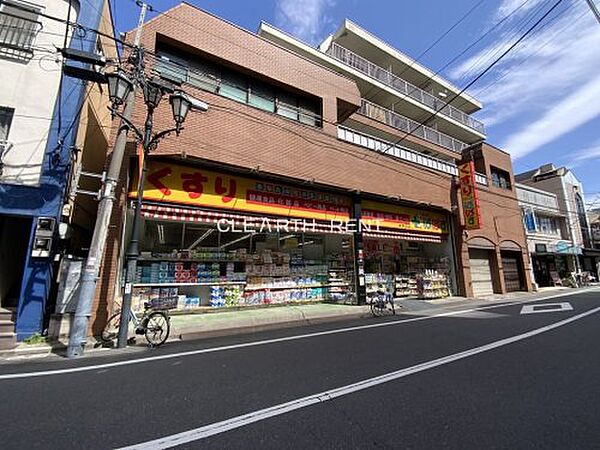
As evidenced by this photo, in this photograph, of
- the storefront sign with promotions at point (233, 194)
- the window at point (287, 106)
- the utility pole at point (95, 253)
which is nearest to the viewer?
the utility pole at point (95, 253)

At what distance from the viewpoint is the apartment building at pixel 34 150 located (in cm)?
789

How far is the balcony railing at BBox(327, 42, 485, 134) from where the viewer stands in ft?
74.5

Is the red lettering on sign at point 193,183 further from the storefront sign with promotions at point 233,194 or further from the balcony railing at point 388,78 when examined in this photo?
the balcony railing at point 388,78

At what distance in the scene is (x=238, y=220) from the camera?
11672 mm

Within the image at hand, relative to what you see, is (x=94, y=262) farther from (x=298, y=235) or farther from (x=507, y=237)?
(x=507, y=237)

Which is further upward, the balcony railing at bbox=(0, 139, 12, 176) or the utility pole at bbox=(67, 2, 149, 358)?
the balcony railing at bbox=(0, 139, 12, 176)

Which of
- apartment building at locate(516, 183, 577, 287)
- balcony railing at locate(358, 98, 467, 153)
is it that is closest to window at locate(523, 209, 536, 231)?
apartment building at locate(516, 183, 577, 287)

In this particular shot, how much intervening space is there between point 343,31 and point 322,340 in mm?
22742

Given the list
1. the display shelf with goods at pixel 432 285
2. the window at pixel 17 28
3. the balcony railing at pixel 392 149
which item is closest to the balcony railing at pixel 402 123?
the balcony railing at pixel 392 149

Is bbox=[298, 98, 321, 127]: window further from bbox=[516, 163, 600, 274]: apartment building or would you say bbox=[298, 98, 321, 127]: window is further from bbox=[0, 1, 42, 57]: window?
bbox=[516, 163, 600, 274]: apartment building

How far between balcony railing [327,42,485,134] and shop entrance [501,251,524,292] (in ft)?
40.4

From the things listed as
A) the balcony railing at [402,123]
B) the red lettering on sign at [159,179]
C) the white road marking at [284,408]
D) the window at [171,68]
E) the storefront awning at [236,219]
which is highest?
the balcony railing at [402,123]

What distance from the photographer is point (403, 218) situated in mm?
17422

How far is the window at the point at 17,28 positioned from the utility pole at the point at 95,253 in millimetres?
3496
